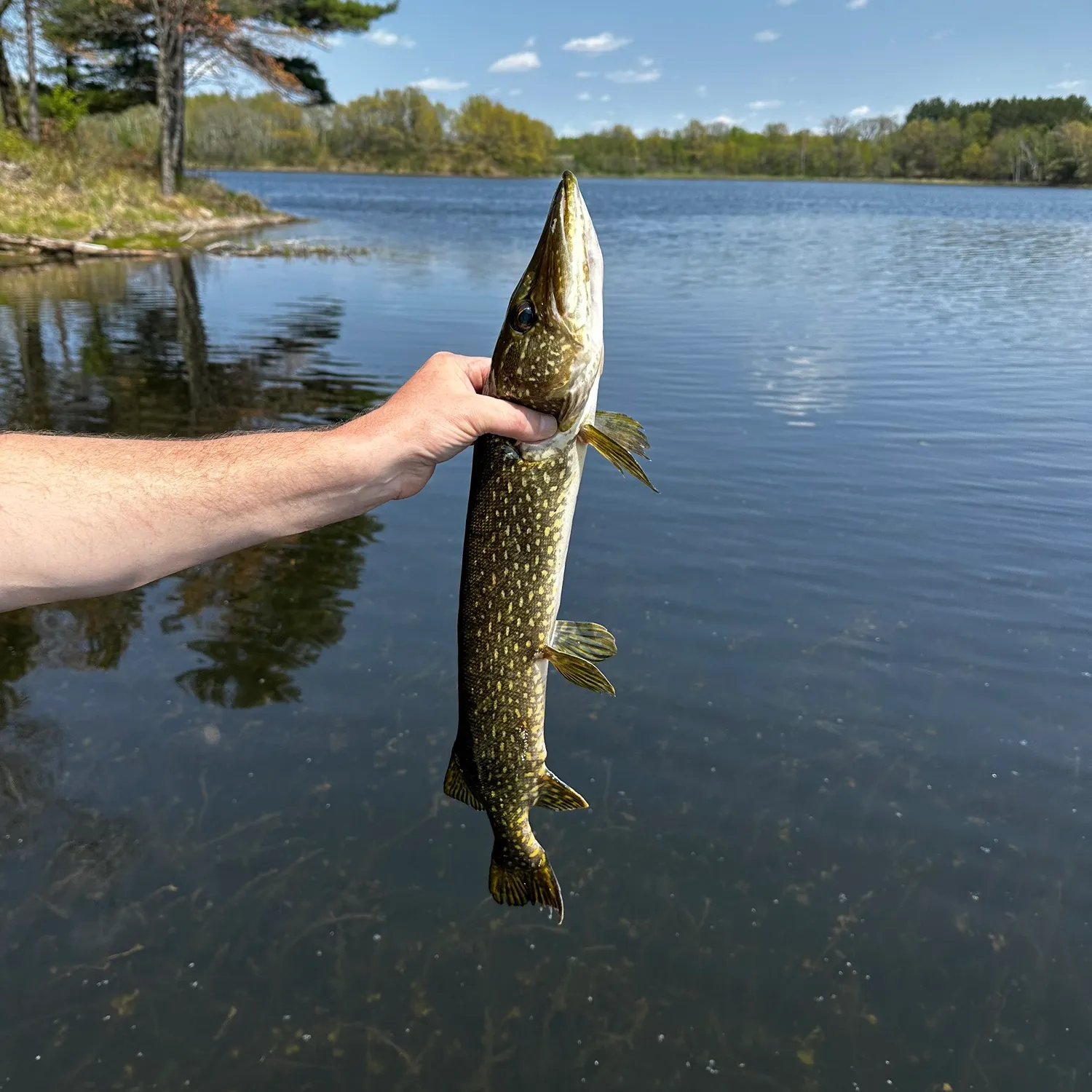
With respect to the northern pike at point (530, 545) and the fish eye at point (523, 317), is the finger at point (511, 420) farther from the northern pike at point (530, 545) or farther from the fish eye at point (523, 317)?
the fish eye at point (523, 317)

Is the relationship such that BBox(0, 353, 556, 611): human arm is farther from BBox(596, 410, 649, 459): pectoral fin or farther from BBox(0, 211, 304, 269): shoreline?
BBox(0, 211, 304, 269): shoreline

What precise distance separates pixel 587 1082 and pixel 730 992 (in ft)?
3.04

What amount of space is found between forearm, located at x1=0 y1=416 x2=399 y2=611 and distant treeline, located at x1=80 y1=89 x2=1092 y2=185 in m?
145

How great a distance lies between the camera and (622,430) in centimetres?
339

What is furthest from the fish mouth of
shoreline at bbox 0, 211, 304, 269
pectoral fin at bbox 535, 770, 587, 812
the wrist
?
shoreline at bbox 0, 211, 304, 269

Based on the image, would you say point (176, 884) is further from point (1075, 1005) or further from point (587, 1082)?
point (1075, 1005)

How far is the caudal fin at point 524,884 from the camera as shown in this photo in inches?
144

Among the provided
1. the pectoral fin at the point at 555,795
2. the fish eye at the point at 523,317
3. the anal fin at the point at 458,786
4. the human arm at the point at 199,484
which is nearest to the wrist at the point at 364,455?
the human arm at the point at 199,484

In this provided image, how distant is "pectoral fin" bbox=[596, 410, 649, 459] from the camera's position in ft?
11.0

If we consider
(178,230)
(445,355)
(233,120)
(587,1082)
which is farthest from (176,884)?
(233,120)

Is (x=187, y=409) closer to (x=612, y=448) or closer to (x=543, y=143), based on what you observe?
(x=612, y=448)

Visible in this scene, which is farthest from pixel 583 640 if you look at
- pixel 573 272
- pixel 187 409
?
pixel 187 409

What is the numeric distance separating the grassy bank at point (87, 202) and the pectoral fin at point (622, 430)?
33.6 m

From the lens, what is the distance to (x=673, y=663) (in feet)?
24.7
